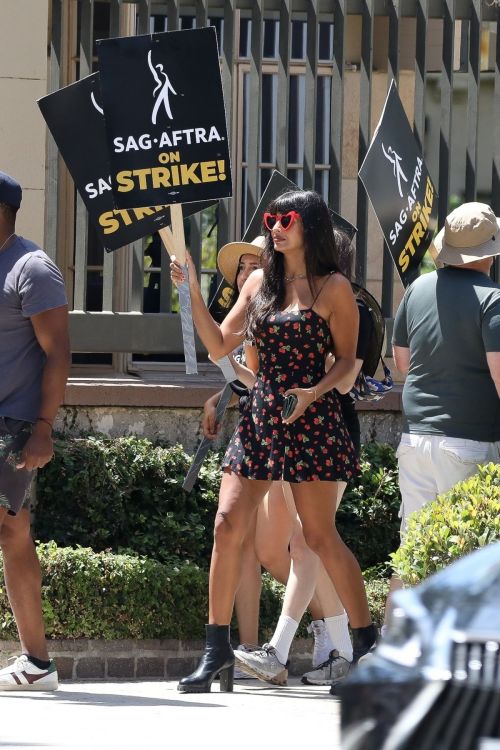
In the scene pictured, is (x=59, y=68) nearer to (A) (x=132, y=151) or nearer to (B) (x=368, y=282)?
(A) (x=132, y=151)

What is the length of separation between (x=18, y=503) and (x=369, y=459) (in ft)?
8.83

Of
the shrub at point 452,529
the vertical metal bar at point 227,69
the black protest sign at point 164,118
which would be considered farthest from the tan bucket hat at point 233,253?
the shrub at point 452,529

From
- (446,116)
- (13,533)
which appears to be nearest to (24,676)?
(13,533)

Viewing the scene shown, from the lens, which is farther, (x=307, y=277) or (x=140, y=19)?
(x=140, y=19)

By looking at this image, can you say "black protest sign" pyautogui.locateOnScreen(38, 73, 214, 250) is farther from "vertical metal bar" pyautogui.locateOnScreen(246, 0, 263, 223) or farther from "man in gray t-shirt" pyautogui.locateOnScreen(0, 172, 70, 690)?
"vertical metal bar" pyautogui.locateOnScreen(246, 0, 263, 223)

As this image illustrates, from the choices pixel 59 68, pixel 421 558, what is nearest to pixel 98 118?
pixel 59 68

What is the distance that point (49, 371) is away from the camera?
6.07 metres

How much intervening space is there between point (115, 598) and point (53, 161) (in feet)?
9.41

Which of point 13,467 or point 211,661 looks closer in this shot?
point 13,467

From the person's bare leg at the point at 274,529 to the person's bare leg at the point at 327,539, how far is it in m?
0.58

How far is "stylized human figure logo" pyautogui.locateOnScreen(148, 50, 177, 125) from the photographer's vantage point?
22.9ft

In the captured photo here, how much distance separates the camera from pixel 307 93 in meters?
8.65

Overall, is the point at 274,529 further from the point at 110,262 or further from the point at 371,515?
the point at 110,262

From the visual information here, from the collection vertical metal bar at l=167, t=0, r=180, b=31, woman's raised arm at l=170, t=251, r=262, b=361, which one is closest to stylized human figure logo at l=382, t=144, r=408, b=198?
woman's raised arm at l=170, t=251, r=262, b=361
